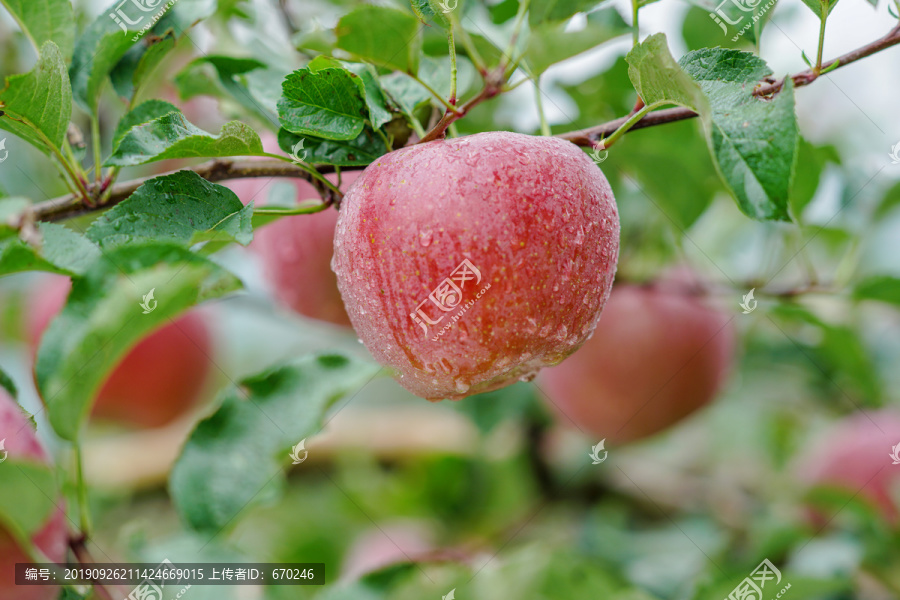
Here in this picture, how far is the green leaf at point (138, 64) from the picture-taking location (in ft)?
1.92

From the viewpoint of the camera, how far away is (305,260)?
854mm

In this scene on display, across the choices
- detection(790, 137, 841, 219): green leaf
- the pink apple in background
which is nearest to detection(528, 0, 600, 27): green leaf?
detection(790, 137, 841, 219): green leaf

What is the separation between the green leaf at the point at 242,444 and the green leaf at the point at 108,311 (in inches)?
4.6

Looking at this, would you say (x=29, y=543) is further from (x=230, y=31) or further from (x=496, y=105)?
(x=496, y=105)

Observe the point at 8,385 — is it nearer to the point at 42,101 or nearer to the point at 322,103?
the point at 42,101

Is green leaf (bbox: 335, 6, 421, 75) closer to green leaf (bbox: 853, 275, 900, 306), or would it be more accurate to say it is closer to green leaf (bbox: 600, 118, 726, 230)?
green leaf (bbox: 600, 118, 726, 230)

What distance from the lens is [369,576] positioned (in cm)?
69

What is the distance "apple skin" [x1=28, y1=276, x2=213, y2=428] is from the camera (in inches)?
47.2

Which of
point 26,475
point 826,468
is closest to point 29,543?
point 26,475

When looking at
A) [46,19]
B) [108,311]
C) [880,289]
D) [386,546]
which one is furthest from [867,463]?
[46,19]

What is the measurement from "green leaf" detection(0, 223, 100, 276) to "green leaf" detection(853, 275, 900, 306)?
0.88 metres

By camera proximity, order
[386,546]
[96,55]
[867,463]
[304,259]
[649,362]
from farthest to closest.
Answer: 1. [386,546]
2. [867,463]
3. [649,362]
4. [304,259]
5. [96,55]

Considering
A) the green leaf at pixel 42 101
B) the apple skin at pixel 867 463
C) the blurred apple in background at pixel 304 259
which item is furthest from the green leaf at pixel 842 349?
the green leaf at pixel 42 101

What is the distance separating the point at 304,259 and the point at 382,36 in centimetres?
38
